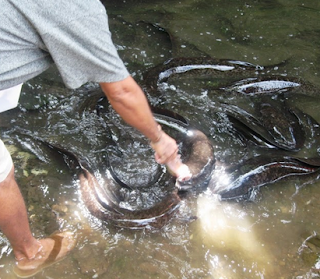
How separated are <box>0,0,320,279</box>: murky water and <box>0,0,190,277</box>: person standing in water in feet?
2.42

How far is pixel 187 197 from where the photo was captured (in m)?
2.67

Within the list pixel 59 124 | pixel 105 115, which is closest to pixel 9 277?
pixel 59 124

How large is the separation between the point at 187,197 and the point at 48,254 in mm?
1084

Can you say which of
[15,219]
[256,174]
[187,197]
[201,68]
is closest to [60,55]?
[15,219]

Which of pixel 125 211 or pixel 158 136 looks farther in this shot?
pixel 125 211

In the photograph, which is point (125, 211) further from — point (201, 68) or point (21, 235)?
point (201, 68)

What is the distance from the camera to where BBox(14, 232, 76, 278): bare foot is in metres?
2.14

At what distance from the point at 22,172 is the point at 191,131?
5.02 feet

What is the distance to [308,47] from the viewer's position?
464cm

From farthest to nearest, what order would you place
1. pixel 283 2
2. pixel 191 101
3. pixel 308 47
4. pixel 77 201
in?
pixel 283 2
pixel 308 47
pixel 191 101
pixel 77 201

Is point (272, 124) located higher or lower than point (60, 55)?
lower

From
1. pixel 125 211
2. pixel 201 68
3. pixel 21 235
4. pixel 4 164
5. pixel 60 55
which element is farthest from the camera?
pixel 201 68

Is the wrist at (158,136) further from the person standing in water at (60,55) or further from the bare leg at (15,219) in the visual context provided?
the bare leg at (15,219)

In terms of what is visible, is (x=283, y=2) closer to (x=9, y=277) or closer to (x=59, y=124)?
(x=59, y=124)
